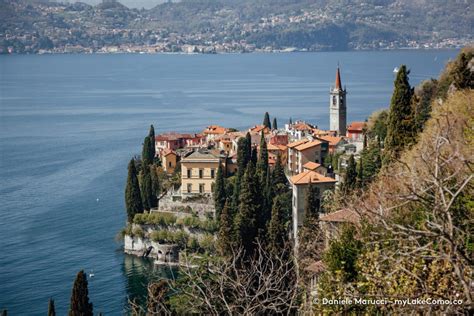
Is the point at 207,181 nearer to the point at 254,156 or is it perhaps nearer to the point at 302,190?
the point at 254,156

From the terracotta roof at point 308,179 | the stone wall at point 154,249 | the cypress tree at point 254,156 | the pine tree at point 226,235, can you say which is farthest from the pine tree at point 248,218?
the cypress tree at point 254,156

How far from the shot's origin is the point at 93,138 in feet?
206

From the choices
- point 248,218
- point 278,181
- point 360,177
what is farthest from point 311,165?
point 248,218

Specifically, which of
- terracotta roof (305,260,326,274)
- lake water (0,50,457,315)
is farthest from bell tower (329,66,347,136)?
terracotta roof (305,260,326,274)

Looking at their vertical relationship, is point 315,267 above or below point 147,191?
above

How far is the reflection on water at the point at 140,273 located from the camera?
26763mm

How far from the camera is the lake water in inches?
1138

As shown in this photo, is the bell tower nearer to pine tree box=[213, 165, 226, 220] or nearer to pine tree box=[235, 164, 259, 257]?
pine tree box=[213, 165, 226, 220]

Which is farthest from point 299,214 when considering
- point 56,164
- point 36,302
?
point 56,164

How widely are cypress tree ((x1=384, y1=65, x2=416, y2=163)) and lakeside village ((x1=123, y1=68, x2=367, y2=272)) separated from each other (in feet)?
15.7

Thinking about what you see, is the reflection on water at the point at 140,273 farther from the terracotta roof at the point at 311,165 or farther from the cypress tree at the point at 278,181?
the terracotta roof at the point at 311,165

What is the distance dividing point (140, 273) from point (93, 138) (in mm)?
35087

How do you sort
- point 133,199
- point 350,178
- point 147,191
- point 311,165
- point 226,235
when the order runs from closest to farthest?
point 226,235 < point 350,178 < point 133,199 < point 147,191 < point 311,165

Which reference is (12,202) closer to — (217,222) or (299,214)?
(217,222)
